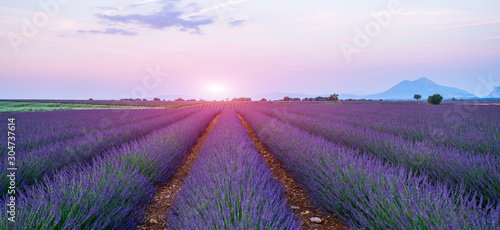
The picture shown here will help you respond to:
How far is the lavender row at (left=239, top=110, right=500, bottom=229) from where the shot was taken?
154cm

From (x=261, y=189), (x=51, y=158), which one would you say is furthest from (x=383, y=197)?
(x=51, y=158)

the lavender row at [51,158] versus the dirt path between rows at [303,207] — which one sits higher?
the lavender row at [51,158]

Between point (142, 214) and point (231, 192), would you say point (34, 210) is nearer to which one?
point (142, 214)

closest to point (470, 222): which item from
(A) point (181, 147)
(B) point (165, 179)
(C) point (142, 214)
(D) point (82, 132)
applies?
(C) point (142, 214)

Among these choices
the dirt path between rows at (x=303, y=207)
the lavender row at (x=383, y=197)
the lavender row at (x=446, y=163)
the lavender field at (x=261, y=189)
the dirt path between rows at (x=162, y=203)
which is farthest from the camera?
the dirt path between rows at (x=162, y=203)

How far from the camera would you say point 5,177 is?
9.59 feet

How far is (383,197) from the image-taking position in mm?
1973

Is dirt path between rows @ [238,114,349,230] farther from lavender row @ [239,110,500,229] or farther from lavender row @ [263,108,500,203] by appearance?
lavender row @ [263,108,500,203]

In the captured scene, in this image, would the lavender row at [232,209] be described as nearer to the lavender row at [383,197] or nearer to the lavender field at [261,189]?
the lavender field at [261,189]

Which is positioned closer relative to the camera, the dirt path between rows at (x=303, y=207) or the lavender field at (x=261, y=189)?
the lavender field at (x=261, y=189)

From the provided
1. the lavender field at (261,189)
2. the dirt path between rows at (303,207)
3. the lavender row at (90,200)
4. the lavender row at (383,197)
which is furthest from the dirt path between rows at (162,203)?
the lavender row at (383,197)

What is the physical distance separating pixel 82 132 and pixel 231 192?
23.3ft

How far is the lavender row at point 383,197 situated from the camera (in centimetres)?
154

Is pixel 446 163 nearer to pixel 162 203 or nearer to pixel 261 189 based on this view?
pixel 261 189
